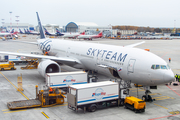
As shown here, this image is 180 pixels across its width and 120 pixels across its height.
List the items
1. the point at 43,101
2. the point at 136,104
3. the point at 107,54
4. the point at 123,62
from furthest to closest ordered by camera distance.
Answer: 1. the point at 107,54
2. the point at 123,62
3. the point at 43,101
4. the point at 136,104

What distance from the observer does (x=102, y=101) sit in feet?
53.0

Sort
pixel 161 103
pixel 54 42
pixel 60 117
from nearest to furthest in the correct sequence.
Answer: pixel 60 117
pixel 161 103
pixel 54 42

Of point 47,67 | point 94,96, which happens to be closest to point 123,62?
point 94,96

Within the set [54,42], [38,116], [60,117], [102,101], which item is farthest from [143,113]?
[54,42]

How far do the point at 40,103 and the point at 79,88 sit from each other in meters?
3.79

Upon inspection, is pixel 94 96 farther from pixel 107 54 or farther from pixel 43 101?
pixel 107 54

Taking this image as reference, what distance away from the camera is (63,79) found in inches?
815

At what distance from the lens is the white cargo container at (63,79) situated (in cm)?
2024

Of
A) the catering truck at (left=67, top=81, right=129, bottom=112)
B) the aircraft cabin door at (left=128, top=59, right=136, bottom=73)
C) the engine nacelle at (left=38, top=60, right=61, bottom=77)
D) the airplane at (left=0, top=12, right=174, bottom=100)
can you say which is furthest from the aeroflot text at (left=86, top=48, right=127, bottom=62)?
the engine nacelle at (left=38, top=60, right=61, bottom=77)

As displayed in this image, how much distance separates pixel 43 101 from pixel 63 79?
432cm

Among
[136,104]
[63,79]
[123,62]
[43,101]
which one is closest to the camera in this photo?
[136,104]

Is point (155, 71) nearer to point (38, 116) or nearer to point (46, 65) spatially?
point (38, 116)

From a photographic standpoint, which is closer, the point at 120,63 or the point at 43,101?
the point at 43,101

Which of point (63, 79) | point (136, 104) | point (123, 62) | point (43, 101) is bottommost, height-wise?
point (43, 101)
